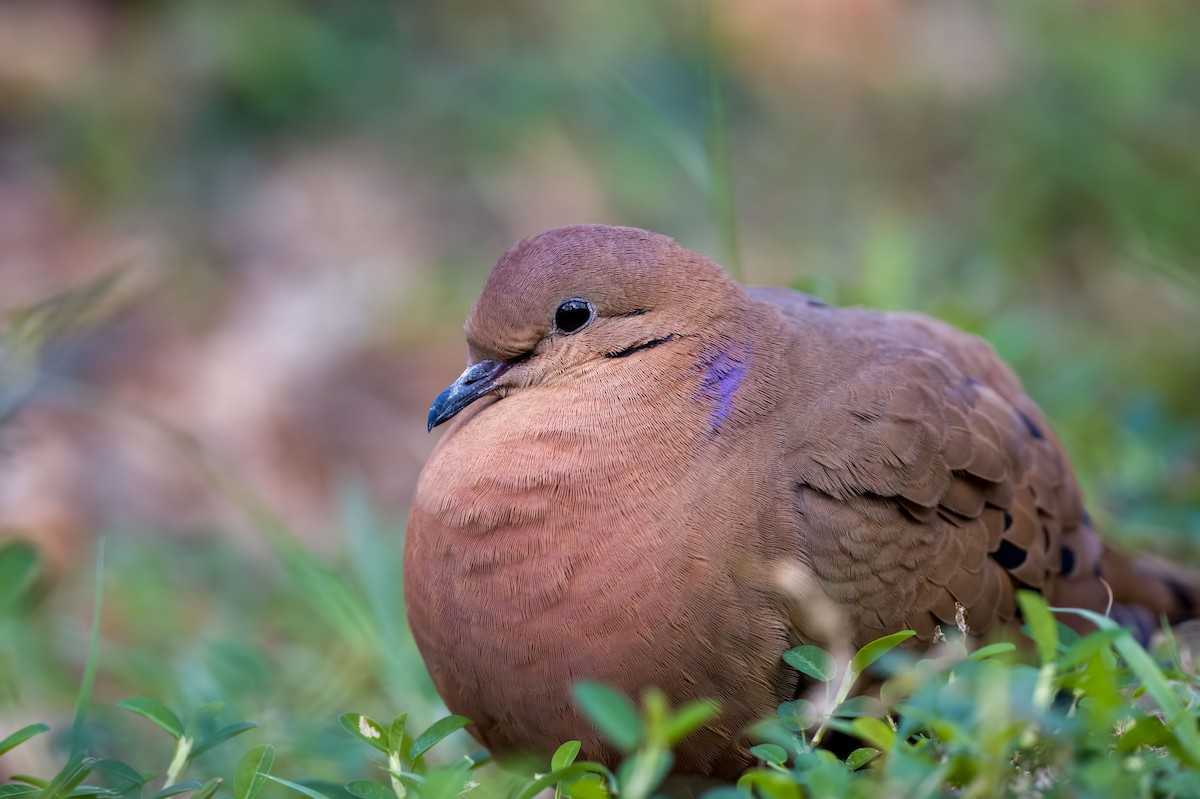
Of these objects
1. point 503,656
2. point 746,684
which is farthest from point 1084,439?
point 503,656

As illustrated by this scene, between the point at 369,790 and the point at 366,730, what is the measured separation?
0.11 metres

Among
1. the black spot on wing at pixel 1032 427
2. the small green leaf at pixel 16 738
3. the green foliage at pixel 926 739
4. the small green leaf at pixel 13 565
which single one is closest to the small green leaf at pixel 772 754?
the green foliage at pixel 926 739

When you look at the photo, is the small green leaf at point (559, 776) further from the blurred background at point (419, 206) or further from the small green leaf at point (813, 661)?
the blurred background at point (419, 206)

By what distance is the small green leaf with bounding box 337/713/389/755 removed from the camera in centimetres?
237

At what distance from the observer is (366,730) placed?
238cm

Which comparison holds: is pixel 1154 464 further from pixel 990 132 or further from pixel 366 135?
pixel 366 135

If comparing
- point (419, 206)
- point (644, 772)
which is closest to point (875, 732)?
point (644, 772)

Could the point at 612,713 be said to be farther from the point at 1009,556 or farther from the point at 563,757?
the point at 1009,556

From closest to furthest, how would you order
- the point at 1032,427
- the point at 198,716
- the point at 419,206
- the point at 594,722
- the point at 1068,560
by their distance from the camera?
the point at 198,716, the point at 594,722, the point at 1068,560, the point at 1032,427, the point at 419,206

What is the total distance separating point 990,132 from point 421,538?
17.3ft

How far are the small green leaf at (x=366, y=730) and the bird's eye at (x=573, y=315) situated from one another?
109 cm

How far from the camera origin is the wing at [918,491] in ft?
9.33

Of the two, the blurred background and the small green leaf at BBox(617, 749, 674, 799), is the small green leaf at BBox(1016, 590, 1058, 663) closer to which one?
the small green leaf at BBox(617, 749, 674, 799)

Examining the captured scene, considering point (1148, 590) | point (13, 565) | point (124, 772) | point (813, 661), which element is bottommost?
point (1148, 590)
